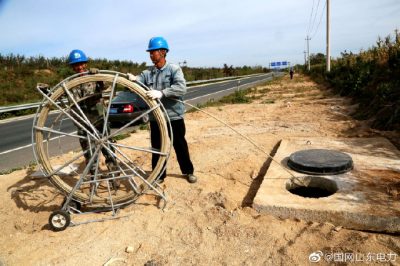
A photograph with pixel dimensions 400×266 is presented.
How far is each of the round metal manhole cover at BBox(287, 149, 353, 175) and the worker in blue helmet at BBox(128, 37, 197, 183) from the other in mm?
1526

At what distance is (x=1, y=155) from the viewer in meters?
8.06

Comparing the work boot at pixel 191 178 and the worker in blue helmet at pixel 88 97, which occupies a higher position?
the worker in blue helmet at pixel 88 97

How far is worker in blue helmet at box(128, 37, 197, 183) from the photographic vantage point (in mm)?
4254

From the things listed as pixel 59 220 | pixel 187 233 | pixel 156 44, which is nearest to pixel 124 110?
pixel 156 44

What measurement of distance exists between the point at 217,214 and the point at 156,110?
147 centimetres

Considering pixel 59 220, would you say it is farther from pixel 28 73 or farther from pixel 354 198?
pixel 28 73

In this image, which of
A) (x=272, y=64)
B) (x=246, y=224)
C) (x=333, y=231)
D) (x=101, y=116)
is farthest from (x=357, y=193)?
(x=272, y=64)

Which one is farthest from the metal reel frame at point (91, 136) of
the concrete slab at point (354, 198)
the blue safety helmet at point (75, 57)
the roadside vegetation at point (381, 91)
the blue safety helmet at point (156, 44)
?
the roadside vegetation at point (381, 91)

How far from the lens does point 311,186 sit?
Answer: 14.1 feet

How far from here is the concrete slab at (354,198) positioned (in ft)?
10.4

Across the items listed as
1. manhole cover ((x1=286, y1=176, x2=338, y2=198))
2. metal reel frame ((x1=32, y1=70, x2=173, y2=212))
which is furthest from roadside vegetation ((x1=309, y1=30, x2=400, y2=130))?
metal reel frame ((x1=32, y1=70, x2=173, y2=212))

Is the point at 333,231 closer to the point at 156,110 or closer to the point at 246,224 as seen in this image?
the point at 246,224

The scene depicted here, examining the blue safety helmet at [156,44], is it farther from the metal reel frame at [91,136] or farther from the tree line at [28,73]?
the tree line at [28,73]

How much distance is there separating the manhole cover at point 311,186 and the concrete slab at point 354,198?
63 mm
